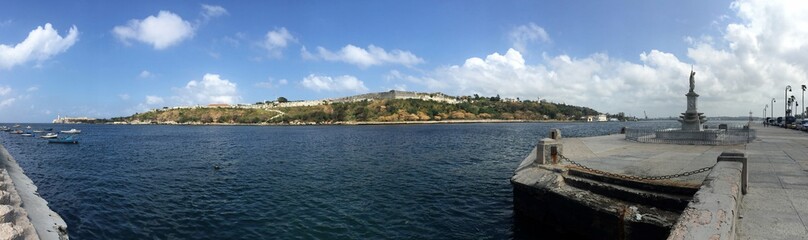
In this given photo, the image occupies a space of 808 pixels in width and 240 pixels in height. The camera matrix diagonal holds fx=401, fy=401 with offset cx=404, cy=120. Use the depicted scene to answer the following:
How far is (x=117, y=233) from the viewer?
1337cm

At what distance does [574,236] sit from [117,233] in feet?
48.0

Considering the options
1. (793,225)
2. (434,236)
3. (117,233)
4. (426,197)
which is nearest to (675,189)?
(793,225)

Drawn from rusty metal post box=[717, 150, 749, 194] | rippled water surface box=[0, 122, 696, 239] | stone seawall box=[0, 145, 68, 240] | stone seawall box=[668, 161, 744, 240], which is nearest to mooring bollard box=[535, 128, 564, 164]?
rippled water surface box=[0, 122, 696, 239]

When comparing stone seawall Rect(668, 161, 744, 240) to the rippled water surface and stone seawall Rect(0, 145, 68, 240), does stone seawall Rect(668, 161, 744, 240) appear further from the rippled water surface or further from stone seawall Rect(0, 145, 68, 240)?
stone seawall Rect(0, 145, 68, 240)

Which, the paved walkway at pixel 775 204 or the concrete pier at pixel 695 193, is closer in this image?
the concrete pier at pixel 695 193

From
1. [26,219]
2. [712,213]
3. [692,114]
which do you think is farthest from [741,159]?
[692,114]

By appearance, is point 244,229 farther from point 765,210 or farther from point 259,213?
point 765,210

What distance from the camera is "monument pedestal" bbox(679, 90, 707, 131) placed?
28.9 m

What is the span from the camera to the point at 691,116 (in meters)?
29.3

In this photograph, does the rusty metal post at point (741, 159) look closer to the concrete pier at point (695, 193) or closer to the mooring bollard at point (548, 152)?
the concrete pier at point (695, 193)

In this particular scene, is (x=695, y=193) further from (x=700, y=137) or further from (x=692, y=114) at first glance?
(x=692, y=114)

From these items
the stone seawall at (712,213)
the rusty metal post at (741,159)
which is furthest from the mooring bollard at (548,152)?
the stone seawall at (712,213)

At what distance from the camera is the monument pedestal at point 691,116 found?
28.9 m

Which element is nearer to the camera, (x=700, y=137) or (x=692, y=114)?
(x=700, y=137)
